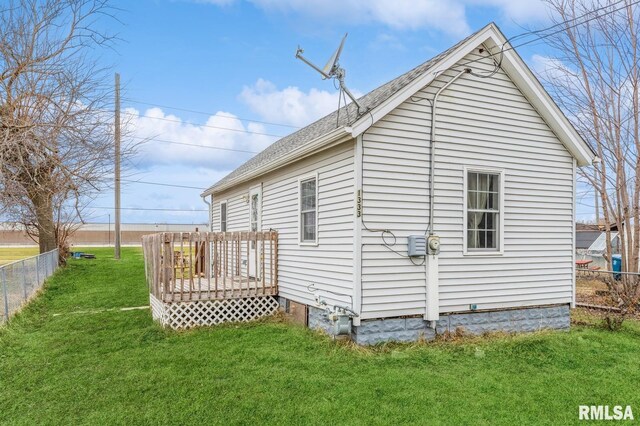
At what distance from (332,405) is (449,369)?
1999mm

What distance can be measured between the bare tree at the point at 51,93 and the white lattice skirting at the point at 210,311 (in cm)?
290

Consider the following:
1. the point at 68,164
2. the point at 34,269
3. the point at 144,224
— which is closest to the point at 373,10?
the point at 68,164

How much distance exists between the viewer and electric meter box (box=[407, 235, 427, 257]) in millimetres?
6965

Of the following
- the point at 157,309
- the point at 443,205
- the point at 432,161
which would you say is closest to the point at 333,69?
the point at 432,161

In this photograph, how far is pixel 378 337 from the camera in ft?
22.4

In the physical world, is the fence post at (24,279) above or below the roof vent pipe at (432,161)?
below

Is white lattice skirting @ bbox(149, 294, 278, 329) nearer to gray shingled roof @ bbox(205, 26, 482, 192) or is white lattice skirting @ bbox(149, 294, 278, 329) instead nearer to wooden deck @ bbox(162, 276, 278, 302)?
wooden deck @ bbox(162, 276, 278, 302)

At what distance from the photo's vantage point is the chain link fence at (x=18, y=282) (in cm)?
830

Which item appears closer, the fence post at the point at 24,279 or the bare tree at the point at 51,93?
the bare tree at the point at 51,93

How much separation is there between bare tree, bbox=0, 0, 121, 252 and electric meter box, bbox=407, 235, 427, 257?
5.54 metres

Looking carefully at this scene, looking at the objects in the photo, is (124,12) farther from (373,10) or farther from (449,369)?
(449,369)

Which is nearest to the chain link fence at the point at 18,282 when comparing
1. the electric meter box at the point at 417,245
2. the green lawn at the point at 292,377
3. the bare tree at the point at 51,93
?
the green lawn at the point at 292,377

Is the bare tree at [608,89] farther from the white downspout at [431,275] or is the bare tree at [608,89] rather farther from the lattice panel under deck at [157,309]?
the lattice panel under deck at [157,309]

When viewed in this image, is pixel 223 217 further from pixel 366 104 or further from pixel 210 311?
pixel 366 104
